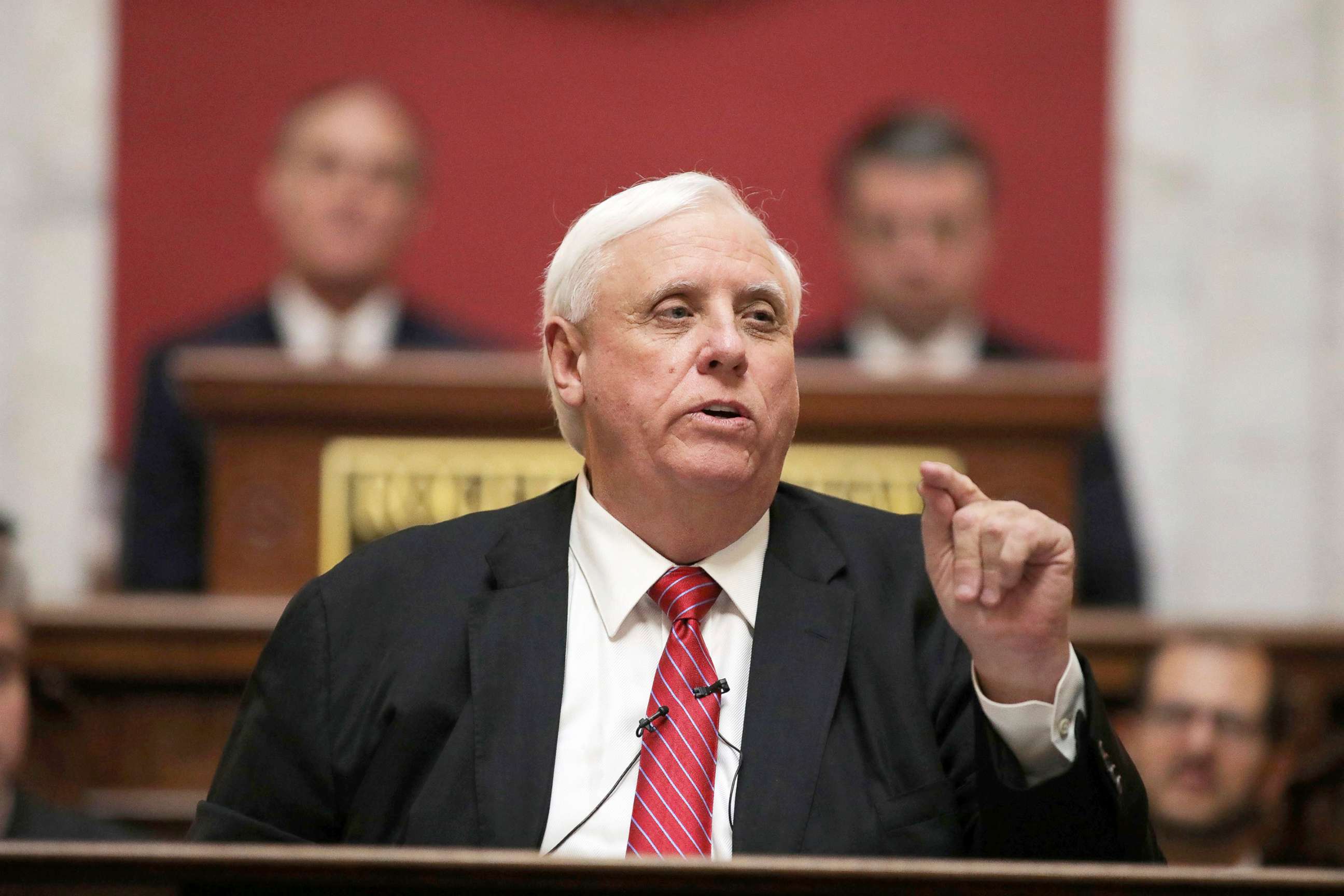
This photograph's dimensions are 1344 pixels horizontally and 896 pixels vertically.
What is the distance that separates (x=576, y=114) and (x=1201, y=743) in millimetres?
3822

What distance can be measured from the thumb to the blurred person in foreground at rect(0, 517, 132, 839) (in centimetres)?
188

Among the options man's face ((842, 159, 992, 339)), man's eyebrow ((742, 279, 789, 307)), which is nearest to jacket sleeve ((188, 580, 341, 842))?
man's eyebrow ((742, 279, 789, 307))

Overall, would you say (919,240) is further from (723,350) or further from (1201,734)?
(723,350)

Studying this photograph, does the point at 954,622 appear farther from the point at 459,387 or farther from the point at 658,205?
the point at 459,387

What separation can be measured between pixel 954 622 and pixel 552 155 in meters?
4.84

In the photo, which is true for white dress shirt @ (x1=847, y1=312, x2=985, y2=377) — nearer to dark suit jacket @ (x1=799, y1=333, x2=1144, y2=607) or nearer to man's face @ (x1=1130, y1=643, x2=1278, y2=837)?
dark suit jacket @ (x1=799, y1=333, x2=1144, y2=607)

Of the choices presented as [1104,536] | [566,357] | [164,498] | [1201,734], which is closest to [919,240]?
[1104,536]

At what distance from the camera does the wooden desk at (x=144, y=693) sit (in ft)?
12.6

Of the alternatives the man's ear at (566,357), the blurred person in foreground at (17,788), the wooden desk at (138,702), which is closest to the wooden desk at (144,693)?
the wooden desk at (138,702)

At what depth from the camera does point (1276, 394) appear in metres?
6.43

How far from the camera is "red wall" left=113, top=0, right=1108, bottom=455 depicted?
21.2ft

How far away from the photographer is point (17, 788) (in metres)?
3.25

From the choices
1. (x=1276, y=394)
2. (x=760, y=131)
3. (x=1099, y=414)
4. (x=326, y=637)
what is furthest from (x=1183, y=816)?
(x=760, y=131)

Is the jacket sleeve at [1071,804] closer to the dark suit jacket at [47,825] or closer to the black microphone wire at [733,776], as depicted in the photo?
the black microphone wire at [733,776]
